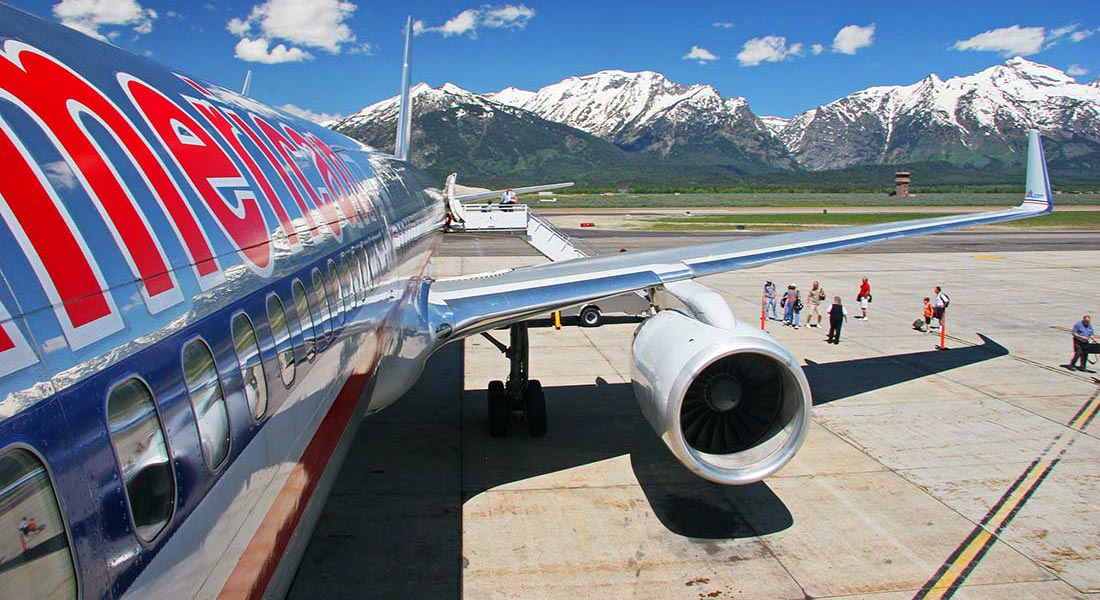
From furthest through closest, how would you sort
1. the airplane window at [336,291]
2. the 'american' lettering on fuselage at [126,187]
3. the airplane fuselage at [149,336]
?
the airplane window at [336,291], the 'american' lettering on fuselage at [126,187], the airplane fuselage at [149,336]

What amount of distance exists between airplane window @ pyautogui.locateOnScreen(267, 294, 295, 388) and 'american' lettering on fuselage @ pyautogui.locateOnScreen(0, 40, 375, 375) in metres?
0.21

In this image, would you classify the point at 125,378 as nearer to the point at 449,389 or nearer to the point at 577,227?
the point at 449,389

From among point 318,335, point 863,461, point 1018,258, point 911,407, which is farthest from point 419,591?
point 1018,258

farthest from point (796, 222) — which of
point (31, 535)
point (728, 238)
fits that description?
point (31, 535)

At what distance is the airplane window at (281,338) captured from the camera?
3973 millimetres

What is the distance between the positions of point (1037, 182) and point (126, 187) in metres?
15.2

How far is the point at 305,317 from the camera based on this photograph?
4605 mm

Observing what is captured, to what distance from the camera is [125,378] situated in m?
2.45

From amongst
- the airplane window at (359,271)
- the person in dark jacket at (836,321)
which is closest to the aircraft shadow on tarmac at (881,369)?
the person in dark jacket at (836,321)

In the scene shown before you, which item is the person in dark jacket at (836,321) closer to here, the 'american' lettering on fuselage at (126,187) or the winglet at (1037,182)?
the winglet at (1037,182)

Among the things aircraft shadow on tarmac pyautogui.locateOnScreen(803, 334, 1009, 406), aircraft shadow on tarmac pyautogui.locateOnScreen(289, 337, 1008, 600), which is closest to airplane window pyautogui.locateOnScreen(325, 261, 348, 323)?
aircraft shadow on tarmac pyautogui.locateOnScreen(289, 337, 1008, 600)

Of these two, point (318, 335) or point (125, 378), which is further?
point (318, 335)

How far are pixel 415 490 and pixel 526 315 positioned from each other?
7.97ft

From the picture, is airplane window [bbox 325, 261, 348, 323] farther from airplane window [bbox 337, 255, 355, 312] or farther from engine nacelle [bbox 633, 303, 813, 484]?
engine nacelle [bbox 633, 303, 813, 484]
